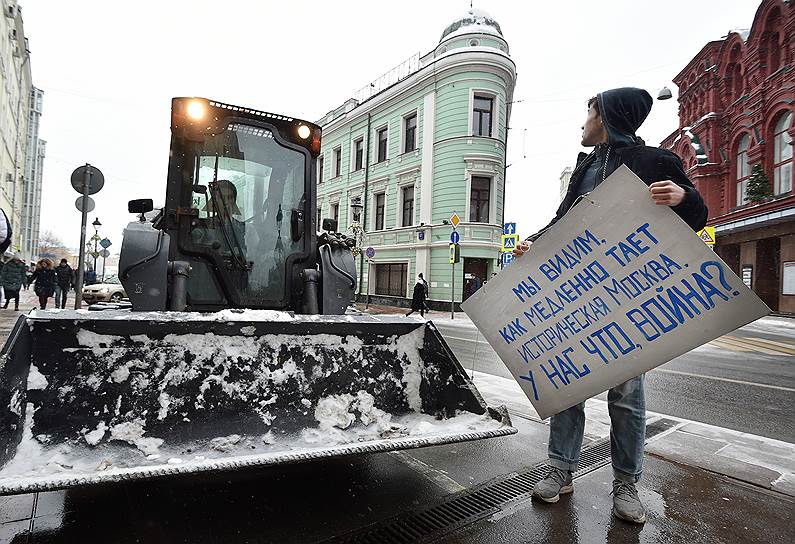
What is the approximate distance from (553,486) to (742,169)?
86.7 ft

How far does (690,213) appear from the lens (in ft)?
7.02

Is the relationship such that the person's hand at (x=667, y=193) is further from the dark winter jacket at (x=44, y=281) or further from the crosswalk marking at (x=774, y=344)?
the dark winter jacket at (x=44, y=281)

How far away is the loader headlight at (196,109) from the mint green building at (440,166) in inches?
613

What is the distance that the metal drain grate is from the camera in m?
2.10

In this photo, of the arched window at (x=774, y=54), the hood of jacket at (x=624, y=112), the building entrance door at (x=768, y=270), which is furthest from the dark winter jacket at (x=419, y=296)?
the arched window at (x=774, y=54)

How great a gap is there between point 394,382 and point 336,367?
368mm

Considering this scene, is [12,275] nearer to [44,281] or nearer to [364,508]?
[44,281]

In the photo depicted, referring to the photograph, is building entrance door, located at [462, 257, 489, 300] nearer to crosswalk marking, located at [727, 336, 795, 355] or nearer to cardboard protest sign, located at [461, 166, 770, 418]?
crosswalk marking, located at [727, 336, 795, 355]

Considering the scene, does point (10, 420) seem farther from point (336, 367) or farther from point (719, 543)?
point (719, 543)

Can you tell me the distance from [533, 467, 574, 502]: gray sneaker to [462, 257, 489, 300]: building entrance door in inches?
675

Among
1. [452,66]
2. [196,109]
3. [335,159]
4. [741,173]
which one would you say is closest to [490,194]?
[452,66]

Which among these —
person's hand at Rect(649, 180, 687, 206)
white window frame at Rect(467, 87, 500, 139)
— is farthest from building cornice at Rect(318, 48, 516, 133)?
person's hand at Rect(649, 180, 687, 206)

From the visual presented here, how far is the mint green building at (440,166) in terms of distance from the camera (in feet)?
66.7

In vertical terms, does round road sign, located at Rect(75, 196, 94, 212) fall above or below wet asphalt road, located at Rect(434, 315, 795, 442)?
above
